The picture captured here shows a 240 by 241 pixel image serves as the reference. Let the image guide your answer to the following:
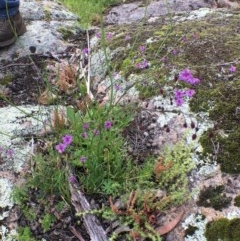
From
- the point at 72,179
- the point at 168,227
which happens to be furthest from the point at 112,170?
the point at 168,227

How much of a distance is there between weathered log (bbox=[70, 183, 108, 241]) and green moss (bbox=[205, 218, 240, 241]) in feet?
2.09

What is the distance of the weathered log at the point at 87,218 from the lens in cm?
276

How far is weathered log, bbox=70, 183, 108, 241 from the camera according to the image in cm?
276

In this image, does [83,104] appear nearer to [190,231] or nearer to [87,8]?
[190,231]

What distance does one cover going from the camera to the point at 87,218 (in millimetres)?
2850

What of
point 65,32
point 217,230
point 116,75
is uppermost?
point 116,75

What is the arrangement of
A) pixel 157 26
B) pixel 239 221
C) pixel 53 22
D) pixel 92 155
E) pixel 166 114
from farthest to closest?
pixel 53 22 < pixel 157 26 < pixel 166 114 < pixel 92 155 < pixel 239 221

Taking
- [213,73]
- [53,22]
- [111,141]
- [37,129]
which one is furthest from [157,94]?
[53,22]

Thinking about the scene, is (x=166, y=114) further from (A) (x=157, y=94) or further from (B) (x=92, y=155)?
(B) (x=92, y=155)

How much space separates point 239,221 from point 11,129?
1.95m

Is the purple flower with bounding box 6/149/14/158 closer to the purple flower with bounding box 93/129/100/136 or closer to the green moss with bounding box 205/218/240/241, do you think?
the purple flower with bounding box 93/129/100/136

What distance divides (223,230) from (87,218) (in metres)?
0.84

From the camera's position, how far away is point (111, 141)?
3.09m

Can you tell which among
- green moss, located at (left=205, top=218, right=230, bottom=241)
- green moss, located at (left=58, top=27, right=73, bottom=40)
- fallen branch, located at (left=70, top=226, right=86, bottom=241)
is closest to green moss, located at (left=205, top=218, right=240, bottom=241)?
green moss, located at (left=205, top=218, right=230, bottom=241)
